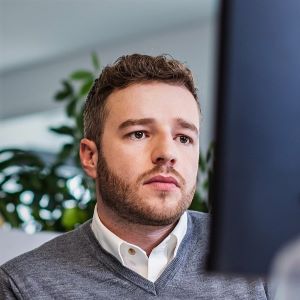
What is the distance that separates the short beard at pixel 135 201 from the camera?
1104 millimetres

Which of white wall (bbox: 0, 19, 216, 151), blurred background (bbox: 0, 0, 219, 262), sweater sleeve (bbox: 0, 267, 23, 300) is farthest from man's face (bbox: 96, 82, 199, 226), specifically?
white wall (bbox: 0, 19, 216, 151)

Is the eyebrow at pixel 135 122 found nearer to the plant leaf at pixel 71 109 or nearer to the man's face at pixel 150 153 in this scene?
the man's face at pixel 150 153

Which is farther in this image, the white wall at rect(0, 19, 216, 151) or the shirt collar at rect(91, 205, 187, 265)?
the white wall at rect(0, 19, 216, 151)

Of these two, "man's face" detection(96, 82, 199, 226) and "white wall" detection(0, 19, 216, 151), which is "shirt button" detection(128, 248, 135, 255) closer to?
"man's face" detection(96, 82, 199, 226)

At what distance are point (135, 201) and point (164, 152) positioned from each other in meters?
0.12

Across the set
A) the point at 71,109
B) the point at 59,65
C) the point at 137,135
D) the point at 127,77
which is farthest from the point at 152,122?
the point at 59,65

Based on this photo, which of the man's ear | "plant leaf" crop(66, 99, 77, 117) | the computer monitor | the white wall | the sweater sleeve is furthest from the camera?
the white wall

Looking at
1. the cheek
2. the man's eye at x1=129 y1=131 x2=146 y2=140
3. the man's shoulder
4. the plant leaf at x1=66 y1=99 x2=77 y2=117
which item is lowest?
the plant leaf at x1=66 y1=99 x2=77 y2=117

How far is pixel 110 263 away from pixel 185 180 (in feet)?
0.67

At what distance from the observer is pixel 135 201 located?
1.12 m

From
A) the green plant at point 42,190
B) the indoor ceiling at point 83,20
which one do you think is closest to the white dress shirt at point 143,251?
the green plant at point 42,190

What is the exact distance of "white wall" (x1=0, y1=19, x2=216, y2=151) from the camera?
5059 millimetres

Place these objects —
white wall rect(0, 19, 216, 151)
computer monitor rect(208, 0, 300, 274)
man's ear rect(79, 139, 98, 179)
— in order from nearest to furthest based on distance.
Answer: computer monitor rect(208, 0, 300, 274)
man's ear rect(79, 139, 98, 179)
white wall rect(0, 19, 216, 151)

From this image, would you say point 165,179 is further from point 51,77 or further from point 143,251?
point 51,77
